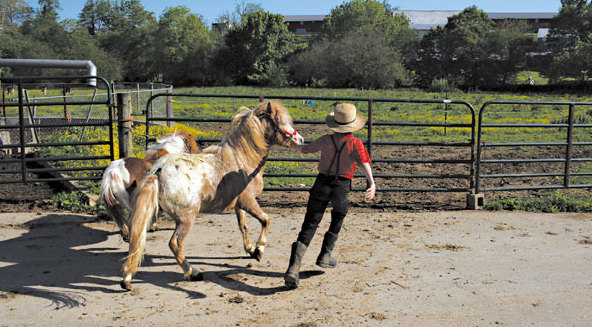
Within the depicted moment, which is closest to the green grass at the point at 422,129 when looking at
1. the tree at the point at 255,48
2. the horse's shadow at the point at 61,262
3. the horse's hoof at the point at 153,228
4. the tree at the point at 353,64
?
the horse's hoof at the point at 153,228

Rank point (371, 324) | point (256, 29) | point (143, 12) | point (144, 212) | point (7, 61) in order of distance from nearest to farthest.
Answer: point (371, 324), point (144, 212), point (7, 61), point (256, 29), point (143, 12)

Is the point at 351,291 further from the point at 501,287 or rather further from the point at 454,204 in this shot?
the point at 454,204

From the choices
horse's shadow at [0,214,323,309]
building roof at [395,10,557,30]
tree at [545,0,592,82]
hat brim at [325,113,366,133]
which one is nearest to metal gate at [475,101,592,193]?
hat brim at [325,113,366,133]

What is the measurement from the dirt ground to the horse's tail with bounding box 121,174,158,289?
24 centimetres

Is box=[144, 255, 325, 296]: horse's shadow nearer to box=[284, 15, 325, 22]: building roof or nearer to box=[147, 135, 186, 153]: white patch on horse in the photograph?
box=[147, 135, 186, 153]: white patch on horse

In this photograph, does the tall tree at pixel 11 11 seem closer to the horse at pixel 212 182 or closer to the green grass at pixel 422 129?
Answer: the green grass at pixel 422 129

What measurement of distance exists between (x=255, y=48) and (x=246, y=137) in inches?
Answer: 2592

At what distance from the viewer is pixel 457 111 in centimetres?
2408

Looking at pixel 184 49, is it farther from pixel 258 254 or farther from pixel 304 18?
pixel 258 254

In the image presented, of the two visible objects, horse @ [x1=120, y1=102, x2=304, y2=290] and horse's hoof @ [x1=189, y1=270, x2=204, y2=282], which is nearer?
horse @ [x1=120, y1=102, x2=304, y2=290]

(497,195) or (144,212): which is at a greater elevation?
(144,212)

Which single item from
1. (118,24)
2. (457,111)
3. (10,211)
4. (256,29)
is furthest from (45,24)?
(10,211)

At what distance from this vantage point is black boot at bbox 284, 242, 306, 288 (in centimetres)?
434

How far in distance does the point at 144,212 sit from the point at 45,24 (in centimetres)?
9381
